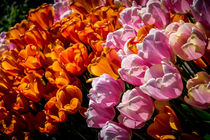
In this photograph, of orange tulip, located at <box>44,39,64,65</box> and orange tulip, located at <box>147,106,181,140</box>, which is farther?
orange tulip, located at <box>44,39,64,65</box>

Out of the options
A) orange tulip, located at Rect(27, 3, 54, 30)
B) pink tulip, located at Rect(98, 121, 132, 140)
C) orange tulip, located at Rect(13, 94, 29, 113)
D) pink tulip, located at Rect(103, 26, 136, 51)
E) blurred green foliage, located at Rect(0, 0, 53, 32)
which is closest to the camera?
pink tulip, located at Rect(98, 121, 132, 140)

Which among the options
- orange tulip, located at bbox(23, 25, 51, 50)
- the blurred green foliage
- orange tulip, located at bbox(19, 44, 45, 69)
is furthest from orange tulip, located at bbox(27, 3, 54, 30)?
the blurred green foliage

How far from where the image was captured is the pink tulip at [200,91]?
505 mm

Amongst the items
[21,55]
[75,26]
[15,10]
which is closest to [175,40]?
[75,26]

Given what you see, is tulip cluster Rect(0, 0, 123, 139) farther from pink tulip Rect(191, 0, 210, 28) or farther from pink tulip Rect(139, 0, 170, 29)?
pink tulip Rect(191, 0, 210, 28)

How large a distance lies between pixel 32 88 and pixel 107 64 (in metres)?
0.34

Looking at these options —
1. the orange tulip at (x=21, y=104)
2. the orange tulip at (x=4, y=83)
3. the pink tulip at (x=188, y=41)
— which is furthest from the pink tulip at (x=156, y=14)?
the orange tulip at (x=4, y=83)

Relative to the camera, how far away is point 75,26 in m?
0.97

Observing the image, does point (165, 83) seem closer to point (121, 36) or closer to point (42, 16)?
point (121, 36)

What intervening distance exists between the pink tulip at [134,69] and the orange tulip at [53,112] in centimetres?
32

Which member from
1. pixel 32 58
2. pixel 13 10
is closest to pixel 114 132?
pixel 32 58

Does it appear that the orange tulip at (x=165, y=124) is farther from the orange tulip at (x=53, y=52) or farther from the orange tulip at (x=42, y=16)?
the orange tulip at (x=42, y=16)

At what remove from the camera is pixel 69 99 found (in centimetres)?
83

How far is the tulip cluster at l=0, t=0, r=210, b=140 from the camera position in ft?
1.81
